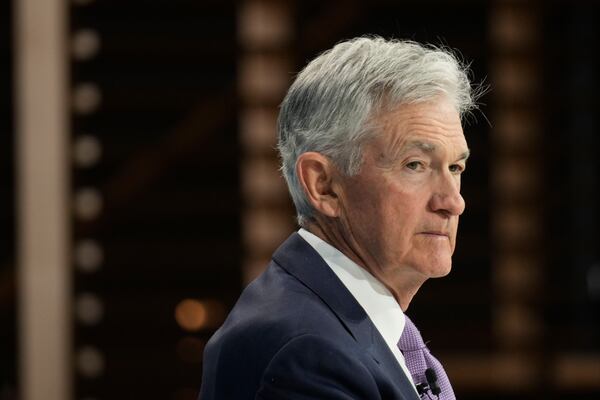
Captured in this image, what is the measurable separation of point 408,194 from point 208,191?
410 cm

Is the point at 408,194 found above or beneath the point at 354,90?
beneath

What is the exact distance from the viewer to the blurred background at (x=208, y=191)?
4.71 meters

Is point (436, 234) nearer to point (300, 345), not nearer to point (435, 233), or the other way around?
point (435, 233)

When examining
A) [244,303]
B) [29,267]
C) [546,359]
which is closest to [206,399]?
[244,303]

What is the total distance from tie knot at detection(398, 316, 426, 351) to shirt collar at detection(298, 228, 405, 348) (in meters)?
0.03

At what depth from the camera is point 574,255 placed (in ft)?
17.5

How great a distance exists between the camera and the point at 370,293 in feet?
4.81

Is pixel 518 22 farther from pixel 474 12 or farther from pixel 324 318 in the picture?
pixel 324 318

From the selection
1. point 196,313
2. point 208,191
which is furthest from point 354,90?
point 208,191

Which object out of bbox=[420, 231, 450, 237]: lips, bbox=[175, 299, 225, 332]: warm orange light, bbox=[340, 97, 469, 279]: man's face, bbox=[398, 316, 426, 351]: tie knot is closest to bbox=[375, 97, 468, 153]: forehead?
bbox=[340, 97, 469, 279]: man's face

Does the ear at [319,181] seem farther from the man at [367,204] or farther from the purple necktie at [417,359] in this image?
the purple necktie at [417,359]

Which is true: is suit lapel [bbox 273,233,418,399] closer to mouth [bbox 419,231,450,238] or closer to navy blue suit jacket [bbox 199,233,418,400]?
navy blue suit jacket [bbox 199,233,418,400]

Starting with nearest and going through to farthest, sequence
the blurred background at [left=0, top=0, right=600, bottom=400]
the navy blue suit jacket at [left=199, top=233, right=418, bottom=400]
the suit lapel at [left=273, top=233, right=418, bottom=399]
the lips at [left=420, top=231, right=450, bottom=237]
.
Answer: the navy blue suit jacket at [left=199, top=233, right=418, bottom=400], the suit lapel at [left=273, top=233, right=418, bottom=399], the lips at [left=420, top=231, right=450, bottom=237], the blurred background at [left=0, top=0, right=600, bottom=400]

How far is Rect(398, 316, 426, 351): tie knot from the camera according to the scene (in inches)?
59.0
